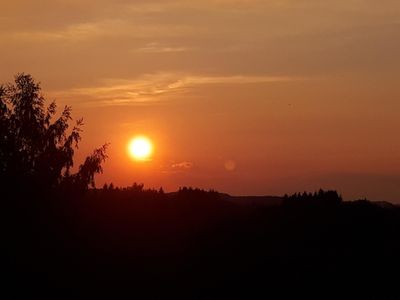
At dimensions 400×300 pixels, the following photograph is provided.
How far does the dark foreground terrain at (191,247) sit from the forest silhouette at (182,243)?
0.10 ft

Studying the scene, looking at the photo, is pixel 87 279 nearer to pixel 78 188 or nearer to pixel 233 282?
pixel 233 282

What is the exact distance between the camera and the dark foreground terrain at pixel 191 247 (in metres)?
24.4

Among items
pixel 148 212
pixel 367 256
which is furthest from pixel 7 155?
pixel 367 256

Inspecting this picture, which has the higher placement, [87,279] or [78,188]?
[78,188]

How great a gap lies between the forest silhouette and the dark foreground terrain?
32 mm

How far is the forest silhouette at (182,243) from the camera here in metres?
24.4

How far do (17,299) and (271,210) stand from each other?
9.45m

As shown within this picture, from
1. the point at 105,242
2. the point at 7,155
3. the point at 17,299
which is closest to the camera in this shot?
the point at 17,299

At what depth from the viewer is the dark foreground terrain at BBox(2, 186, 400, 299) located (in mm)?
24375

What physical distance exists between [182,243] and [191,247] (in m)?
0.39

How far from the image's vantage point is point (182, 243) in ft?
88.8

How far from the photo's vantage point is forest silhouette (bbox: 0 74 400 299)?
24438 millimetres

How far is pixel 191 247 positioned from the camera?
26797 mm

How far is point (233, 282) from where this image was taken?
24.6 meters
